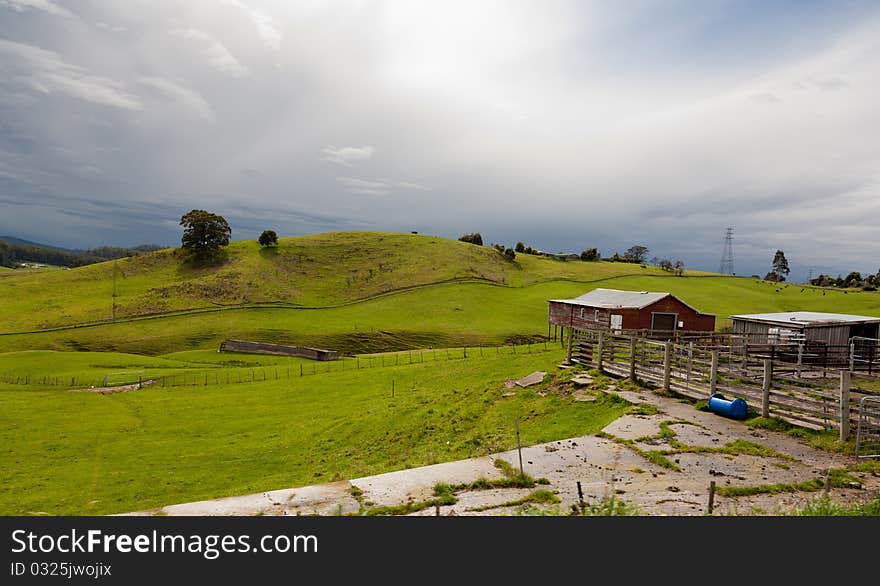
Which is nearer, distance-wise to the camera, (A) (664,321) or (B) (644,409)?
(B) (644,409)

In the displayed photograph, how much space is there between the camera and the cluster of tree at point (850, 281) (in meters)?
125

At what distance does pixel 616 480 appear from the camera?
10875 millimetres

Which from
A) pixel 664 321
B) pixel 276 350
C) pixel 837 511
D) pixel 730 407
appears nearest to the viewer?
pixel 837 511

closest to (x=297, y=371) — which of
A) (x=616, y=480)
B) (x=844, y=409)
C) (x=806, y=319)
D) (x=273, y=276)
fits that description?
(x=616, y=480)

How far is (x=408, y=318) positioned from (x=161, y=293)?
4425cm

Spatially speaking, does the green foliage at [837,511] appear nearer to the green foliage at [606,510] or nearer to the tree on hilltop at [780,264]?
the green foliage at [606,510]

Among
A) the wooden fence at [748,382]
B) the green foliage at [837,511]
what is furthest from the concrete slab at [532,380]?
the green foliage at [837,511]

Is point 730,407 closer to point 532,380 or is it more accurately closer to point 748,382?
point 748,382

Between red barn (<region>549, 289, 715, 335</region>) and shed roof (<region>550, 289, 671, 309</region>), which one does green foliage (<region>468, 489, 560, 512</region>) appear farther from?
shed roof (<region>550, 289, 671, 309</region>)

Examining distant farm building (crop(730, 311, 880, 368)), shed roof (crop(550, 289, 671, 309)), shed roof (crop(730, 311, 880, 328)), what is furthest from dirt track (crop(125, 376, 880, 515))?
shed roof (crop(550, 289, 671, 309))

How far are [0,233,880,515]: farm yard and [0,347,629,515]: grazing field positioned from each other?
130mm

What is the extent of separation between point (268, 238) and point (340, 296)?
103 feet

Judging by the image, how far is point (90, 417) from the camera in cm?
3005

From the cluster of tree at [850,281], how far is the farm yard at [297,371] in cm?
2003
